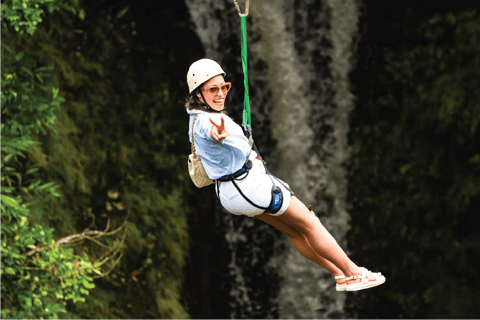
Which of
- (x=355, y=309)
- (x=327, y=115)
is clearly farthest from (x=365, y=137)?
(x=355, y=309)

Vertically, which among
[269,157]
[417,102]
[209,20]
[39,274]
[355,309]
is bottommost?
[355,309]

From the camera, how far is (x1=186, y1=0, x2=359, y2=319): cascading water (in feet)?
28.7

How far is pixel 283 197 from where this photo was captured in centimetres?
445

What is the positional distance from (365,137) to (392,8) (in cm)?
168

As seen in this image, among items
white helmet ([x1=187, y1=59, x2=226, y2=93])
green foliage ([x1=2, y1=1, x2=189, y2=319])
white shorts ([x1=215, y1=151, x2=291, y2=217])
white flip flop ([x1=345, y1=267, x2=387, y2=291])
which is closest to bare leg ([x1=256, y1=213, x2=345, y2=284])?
white flip flop ([x1=345, y1=267, x2=387, y2=291])

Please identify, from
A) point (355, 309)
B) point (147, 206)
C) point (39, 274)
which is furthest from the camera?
point (355, 309)

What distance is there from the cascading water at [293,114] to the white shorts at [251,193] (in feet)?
14.3

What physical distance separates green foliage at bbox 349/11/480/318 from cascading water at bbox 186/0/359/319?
1.31 feet

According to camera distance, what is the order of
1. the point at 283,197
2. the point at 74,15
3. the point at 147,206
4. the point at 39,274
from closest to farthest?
the point at 283,197 < the point at 39,274 < the point at 74,15 < the point at 147,206

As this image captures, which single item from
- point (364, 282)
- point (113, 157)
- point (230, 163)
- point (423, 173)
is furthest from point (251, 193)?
point (423, 173)

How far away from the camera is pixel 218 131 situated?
13.5 ft

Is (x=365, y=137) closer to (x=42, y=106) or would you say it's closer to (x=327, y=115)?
(x=327, y=115)

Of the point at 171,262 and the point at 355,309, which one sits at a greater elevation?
the point at 171,262

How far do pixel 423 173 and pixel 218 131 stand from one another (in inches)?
244
